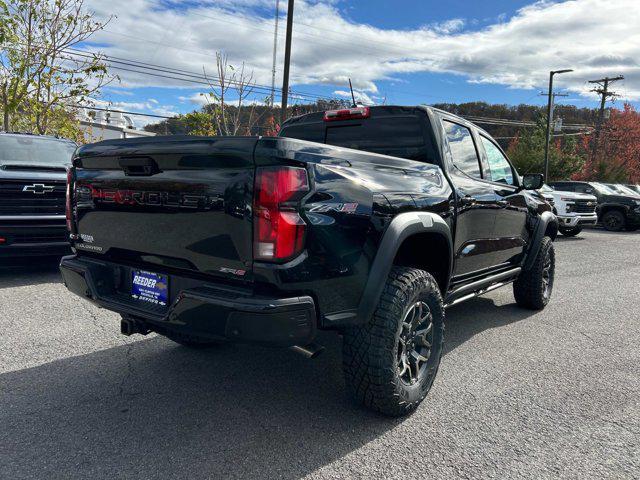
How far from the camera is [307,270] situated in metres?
2.26

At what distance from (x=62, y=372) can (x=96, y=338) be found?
2.28 ft

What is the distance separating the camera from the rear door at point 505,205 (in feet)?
14.1

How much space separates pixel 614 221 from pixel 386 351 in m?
18.1

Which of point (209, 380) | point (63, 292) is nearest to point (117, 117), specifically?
point (63, 292)

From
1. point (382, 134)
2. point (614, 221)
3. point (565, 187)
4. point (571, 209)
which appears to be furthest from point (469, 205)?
point (614, 221)

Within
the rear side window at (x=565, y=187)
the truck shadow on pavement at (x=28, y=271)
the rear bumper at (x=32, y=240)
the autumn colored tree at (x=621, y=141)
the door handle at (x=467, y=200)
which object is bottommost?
the truck shadow on pavement at (x=28, y=271)

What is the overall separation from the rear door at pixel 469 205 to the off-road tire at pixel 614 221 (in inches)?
625

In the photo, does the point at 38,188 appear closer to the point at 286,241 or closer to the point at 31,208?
the point at 31,208

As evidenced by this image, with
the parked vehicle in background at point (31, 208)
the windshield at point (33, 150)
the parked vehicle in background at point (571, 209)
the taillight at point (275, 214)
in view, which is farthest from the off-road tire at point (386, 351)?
the parked vehicle in background at point (571, 209)

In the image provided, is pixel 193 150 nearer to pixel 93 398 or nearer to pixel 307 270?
pixel 307 270

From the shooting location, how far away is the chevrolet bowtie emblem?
5.73m

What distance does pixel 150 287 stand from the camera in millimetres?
2633

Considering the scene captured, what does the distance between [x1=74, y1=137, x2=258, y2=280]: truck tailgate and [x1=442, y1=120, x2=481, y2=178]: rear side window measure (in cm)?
206

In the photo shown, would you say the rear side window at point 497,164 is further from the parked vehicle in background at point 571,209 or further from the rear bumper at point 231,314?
the parked vehicle in background at point 571,209
